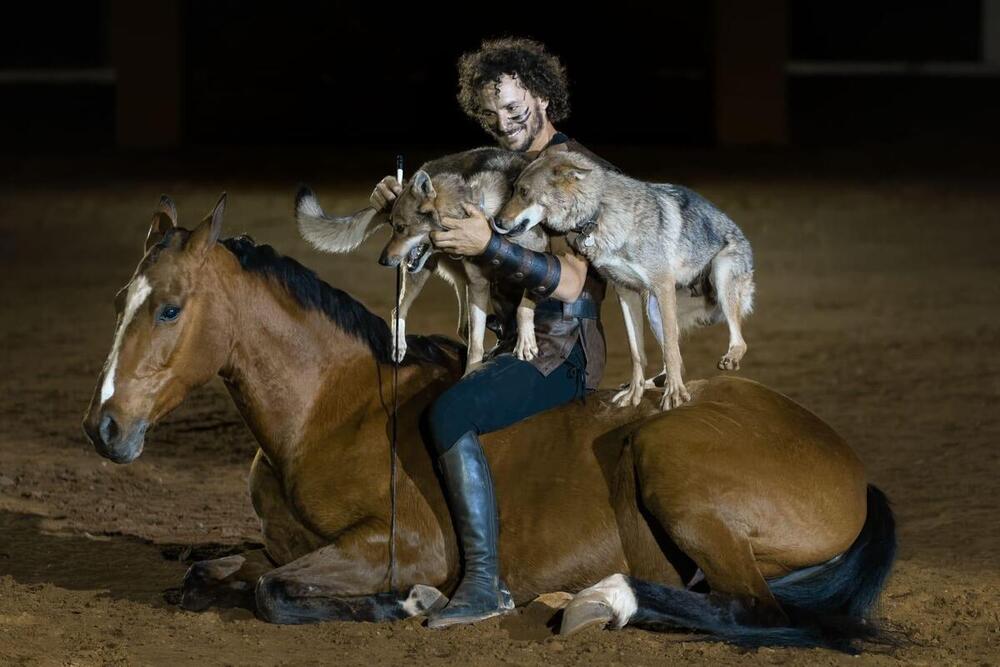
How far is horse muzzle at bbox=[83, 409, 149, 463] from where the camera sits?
475 centimetres

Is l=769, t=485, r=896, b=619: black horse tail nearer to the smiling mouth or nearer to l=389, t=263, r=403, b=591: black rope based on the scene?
l=389, t=263, r=403, b=591: black rope

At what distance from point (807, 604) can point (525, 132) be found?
195 cm

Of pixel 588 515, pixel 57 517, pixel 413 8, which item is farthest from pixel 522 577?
pixel 413 8

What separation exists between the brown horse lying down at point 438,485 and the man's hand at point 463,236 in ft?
1.98

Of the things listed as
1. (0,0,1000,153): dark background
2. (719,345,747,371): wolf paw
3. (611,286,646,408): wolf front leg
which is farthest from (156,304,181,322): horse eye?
(0,0,1000,153): dark background

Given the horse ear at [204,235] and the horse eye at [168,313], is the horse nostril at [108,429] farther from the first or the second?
the horse ear at [204,235]

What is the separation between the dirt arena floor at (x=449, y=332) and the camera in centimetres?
480

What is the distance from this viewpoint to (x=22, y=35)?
29469 mm

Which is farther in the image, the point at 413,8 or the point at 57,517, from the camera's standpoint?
the point at 413,8

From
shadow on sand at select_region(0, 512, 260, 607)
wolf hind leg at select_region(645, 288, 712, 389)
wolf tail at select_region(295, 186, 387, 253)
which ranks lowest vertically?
shadow on sand at select_region(0, 512, 260, 607)

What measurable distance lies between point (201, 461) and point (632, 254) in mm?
3310

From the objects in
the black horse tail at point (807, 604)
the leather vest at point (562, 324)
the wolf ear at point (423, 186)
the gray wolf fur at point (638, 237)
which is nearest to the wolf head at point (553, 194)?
the gray wolf fur at point (638, 237)

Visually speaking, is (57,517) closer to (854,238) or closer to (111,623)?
(111,623)

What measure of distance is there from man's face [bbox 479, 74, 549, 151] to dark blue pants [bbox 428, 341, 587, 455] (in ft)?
2.66
